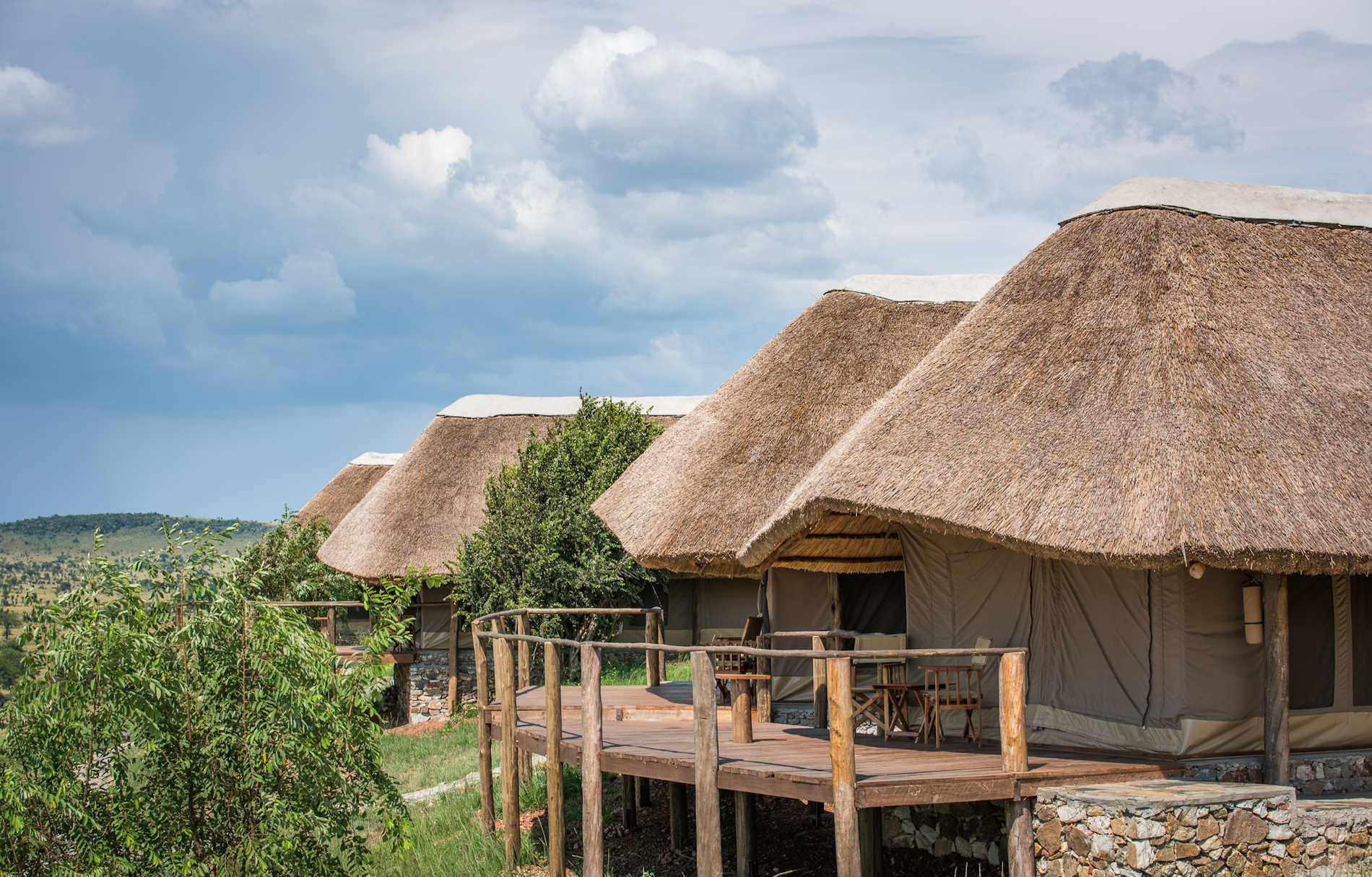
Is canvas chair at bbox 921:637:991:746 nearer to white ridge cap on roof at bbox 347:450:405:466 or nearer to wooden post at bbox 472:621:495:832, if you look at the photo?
wooden post at bbox 472:621:495:832

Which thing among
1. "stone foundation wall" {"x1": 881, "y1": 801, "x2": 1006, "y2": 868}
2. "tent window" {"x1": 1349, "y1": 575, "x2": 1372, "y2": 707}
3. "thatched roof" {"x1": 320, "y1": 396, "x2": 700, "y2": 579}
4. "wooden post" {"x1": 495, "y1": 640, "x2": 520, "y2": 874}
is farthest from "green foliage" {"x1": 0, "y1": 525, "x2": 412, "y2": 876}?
"thatched roof" {"x1": 320, "y1": 396, "x2": 700, "y2": 579}

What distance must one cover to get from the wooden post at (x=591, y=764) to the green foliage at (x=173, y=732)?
6.07 feet

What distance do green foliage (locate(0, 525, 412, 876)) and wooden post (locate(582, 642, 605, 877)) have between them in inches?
72.9

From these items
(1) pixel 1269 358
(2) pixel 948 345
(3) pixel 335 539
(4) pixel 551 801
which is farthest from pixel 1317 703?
(3) pixel 335 539

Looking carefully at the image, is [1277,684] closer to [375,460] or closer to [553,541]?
[553,541]

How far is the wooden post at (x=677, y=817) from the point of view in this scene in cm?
1274

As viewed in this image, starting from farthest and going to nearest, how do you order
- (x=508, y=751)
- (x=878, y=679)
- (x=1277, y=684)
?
(x=878, y=679) < (x=508, y=751) < (x=1277, y=684)

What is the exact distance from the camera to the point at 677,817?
12828 mm

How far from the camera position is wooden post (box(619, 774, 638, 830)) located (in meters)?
13.8

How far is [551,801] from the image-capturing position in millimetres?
10805

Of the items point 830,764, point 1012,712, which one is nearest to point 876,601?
point 830,764

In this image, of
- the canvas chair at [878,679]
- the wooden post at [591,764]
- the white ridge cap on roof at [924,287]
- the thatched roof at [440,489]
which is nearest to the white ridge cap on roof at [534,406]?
the thatched roof at [440,489]

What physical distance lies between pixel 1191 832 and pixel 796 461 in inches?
322

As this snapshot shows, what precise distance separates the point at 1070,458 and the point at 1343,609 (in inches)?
135
